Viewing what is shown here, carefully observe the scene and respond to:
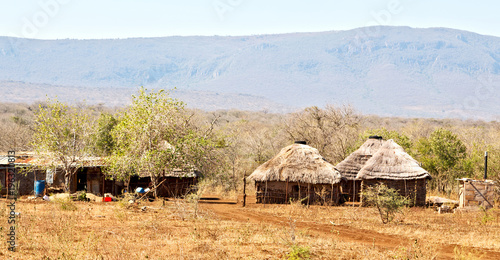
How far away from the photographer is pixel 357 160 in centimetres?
2809

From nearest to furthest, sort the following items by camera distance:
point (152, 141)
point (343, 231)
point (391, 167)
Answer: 1. point (343, 231)
2. point (152, 141)
3. point (391, 167)

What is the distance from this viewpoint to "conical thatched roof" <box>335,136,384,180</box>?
2752 cm

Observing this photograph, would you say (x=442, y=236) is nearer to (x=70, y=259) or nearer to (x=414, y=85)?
(x=70, y=259)

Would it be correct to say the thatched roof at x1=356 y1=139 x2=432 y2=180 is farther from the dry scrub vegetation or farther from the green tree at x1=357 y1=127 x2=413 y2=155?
the green tree at x1=357 y1=127 x2=413 y2=155

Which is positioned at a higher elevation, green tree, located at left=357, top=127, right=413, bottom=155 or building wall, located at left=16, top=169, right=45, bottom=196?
green tree, located at left=357, top=127, right=413, bottom=155

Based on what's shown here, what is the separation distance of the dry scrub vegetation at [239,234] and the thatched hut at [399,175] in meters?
2.82

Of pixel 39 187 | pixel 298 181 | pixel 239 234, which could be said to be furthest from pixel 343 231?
pixel 39 187

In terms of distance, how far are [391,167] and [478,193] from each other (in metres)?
3.96

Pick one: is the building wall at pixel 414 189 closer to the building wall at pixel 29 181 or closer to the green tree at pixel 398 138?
the green tree at pixel 398 138

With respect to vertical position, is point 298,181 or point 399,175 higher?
point 399,175

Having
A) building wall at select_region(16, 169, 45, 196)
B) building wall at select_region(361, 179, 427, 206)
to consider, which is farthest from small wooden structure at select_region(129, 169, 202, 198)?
building wall at select_region(361, 179, 427, 206)

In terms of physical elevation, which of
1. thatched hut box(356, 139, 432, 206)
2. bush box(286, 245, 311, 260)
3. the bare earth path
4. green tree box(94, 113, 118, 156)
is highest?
green tree box(94, 113, 118, 156)

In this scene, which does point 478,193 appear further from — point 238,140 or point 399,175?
point 238,140

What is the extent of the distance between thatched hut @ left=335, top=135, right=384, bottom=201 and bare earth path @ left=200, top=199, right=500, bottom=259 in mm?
6107
